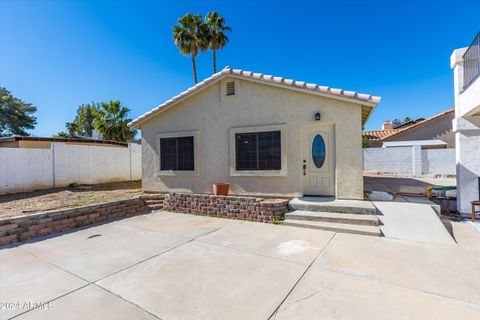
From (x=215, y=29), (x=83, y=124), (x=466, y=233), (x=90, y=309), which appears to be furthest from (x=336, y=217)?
(x=83, y=124)

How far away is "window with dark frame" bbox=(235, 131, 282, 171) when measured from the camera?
8.08 metres

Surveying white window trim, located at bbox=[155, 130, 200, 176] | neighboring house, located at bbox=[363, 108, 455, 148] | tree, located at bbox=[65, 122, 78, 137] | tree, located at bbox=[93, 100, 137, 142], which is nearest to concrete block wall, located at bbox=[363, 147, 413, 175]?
neighboring house, located at bbox=[363, 108, 455, 148]

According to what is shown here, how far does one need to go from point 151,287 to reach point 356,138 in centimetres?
690

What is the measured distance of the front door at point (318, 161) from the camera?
762cm

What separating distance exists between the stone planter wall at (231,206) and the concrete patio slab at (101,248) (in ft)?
5.33

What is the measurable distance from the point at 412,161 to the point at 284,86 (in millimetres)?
16434

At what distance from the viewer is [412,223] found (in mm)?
5797

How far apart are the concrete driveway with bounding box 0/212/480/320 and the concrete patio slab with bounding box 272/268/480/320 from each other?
0.05 ft

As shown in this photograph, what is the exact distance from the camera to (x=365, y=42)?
44.5 feet

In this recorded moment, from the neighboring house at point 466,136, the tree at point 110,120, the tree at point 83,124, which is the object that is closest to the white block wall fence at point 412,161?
the neighboring house at point 466,136

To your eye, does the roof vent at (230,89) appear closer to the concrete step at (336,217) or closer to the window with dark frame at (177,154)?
the window with dark frame at (177,154)

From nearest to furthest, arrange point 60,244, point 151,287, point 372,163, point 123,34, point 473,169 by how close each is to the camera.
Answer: point 151,287 < point 60,244 < point 473,169 < point 123,34 < point 372,163

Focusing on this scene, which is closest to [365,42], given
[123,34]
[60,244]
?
[123,34]

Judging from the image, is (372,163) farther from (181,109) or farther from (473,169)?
(181,109)
